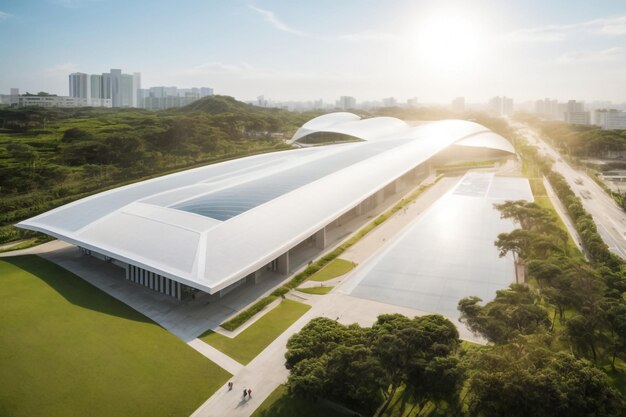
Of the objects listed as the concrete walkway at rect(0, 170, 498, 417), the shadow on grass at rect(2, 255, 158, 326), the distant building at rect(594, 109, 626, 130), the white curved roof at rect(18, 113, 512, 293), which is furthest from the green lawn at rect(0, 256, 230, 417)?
the distant building at rect(594, 109, 626, 130)

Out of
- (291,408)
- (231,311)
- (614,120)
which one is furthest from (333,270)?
(614,120)

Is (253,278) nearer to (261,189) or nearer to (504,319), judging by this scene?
(261,189)

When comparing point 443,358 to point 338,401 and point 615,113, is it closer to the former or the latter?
point 338,401

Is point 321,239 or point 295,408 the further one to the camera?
point 321,239

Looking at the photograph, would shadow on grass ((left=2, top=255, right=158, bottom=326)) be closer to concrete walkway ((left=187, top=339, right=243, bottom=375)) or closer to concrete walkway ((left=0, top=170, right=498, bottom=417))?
concrete walkway ((left=0, top=170, right=498, bottom=417))

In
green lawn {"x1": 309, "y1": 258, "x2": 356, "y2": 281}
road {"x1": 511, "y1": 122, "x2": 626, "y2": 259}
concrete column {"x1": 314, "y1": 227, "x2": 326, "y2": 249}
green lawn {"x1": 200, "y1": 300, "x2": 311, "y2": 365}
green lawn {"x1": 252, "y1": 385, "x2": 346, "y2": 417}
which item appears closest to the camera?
green lawn {"x1": 252, "y1": 385, "x2": 346, "y2": 417}

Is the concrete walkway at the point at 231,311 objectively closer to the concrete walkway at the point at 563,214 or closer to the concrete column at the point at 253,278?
the concrete column at the point at 253,278
